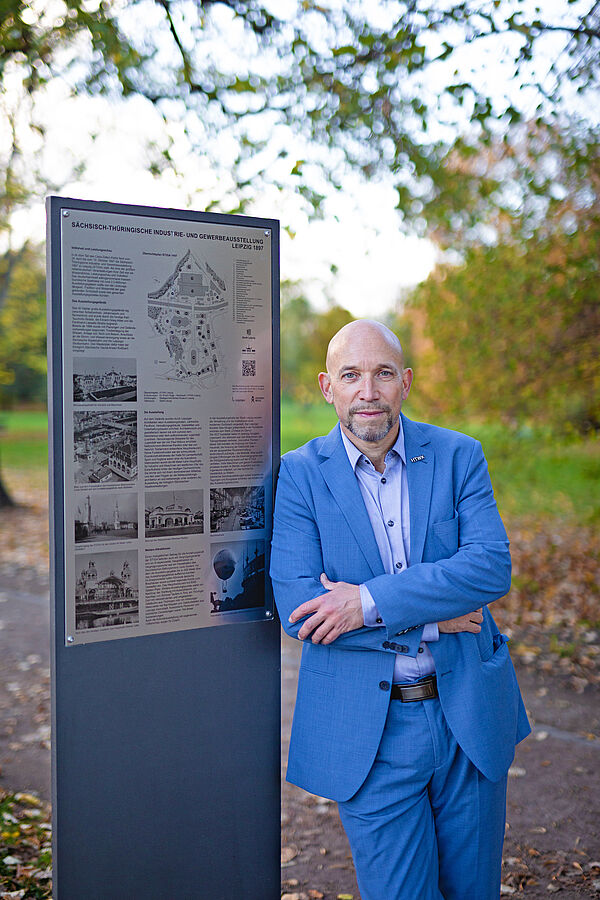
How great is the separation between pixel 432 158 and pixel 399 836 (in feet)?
18.8

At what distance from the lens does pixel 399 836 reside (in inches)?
99.7

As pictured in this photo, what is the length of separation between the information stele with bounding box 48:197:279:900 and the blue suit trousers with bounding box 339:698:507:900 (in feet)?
2.04

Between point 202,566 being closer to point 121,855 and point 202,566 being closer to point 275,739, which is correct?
point 275,739

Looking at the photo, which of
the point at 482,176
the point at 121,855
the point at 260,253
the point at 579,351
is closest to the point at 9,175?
the point at 482,176

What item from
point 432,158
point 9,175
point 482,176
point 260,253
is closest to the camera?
point 260,253

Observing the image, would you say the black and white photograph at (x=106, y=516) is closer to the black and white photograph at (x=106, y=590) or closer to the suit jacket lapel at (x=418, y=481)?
the black and white photograph at (x=106, y=590)

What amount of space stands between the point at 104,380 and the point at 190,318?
1.27 ft

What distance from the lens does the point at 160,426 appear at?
8.96ft

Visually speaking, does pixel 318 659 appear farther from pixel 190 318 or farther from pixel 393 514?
pixel 190 318

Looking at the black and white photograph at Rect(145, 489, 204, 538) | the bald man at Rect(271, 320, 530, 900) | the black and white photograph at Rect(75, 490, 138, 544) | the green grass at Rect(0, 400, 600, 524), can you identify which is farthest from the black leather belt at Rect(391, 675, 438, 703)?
the green grass at Rect(0, 400, 600, 524)

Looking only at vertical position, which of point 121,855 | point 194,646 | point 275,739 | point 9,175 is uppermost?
point 9,175

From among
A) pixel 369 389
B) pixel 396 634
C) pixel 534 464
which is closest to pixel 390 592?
pixel 396 634

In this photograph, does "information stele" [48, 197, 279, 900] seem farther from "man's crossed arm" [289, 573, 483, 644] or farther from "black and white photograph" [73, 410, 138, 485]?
"man's crossed arm" [289, 573, 483, 644]

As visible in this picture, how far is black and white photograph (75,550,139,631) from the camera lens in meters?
2.62
